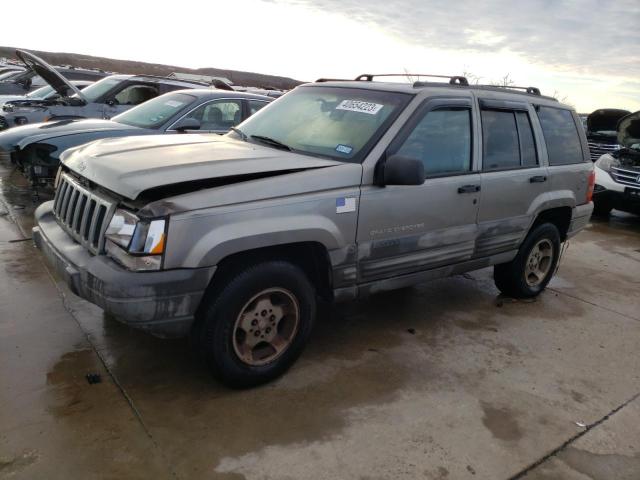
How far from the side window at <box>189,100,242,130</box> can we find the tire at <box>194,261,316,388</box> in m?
4.41

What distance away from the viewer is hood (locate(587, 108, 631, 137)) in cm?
1122

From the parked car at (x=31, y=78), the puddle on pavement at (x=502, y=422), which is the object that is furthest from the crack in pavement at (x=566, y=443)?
the parked car at (x=31, y=78)

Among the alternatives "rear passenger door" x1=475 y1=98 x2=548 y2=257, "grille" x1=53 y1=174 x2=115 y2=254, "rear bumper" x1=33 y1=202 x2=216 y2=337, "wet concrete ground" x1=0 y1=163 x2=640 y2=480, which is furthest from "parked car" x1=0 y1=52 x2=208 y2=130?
"rear passenger door" x1=475 y1=98 x2=548 y2=257

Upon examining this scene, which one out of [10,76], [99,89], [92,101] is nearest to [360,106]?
[92,101]

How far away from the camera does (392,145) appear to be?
3510 millimetres

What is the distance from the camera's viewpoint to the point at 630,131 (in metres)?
9.23

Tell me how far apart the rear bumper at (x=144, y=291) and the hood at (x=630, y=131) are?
8.74m

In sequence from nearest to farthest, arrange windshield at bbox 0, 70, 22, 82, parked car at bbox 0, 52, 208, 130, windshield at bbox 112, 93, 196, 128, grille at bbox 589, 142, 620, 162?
windshield at bbox 112, 93, 196, 128
parked car at bbox 0, 52, 208, 130
grille at bbox 589, 142, 620, 162
windshield at bbox 0, 70, 22, 82

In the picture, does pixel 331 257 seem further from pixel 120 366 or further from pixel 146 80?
pixel 146 80

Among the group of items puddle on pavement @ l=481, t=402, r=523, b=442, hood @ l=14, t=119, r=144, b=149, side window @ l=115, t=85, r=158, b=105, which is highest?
side window @ l=115, t=85, r=158, b=105

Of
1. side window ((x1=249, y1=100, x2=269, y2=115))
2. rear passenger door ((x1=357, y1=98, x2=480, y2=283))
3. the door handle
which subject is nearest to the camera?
rear passenger door ((x1=357, y1=98, x2=480, y2=283))

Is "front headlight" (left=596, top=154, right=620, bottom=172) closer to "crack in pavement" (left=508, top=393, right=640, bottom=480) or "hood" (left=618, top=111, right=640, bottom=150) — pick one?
"hood" (left=618, top=111, right=640, bottom=150)

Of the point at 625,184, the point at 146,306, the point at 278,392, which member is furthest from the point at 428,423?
the point at 625,184

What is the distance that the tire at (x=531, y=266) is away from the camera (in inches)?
193
